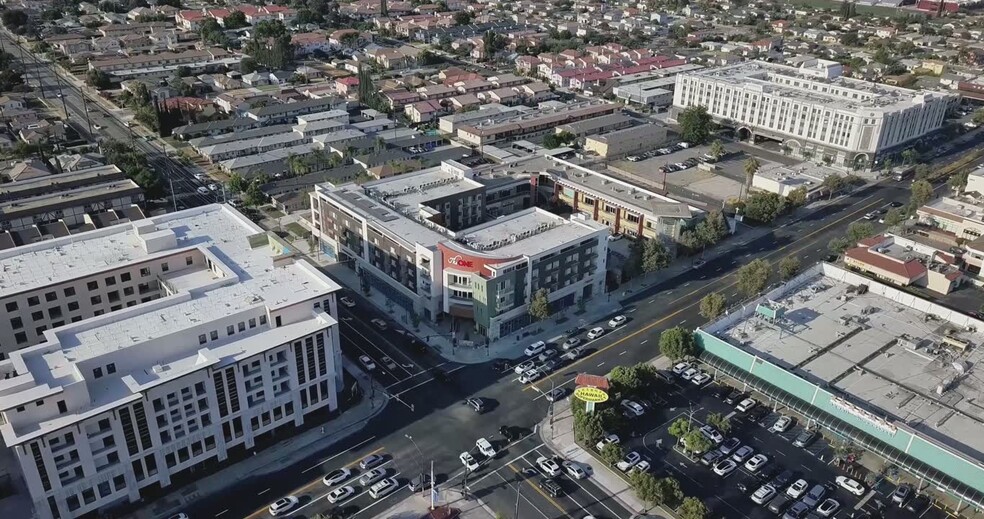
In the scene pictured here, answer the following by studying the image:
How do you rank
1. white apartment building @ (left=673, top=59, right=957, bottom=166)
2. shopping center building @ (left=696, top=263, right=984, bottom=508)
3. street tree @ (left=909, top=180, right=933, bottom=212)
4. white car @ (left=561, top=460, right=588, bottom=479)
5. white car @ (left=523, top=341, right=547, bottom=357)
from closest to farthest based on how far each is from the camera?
shopping center building @ (left=696, top=263, right=984, bottom=508) → white car @ (left=561, top=460, right=588, bottom=479) → white car @ (left=523, top=341, right=547, bottom=357) → street tree @ (left=909, top=180, right=933, bottom=212) → white apartment building @ (left=673, top=59, right=957, bottom=166)

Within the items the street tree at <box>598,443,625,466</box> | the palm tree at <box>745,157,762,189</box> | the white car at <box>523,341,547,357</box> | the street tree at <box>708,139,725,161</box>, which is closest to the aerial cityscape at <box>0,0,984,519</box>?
the street tree at <box>598,443,625,466</box>

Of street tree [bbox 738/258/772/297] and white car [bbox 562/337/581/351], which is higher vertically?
street tree [bbox 738/258/772/297]

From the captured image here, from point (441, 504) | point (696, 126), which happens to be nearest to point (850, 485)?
point (441, 504)

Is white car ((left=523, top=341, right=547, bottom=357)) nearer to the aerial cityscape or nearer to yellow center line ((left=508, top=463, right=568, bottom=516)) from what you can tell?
the aerial cityscape

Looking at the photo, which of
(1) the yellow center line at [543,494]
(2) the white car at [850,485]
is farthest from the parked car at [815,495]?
(1) the yellow center line at [543,494]

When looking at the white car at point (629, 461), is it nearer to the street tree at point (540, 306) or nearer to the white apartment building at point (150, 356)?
the street tree at point (540, 306)

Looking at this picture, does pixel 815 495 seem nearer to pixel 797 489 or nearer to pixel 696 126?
pixel 797 489

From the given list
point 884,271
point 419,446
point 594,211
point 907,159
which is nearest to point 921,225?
point 884,271
